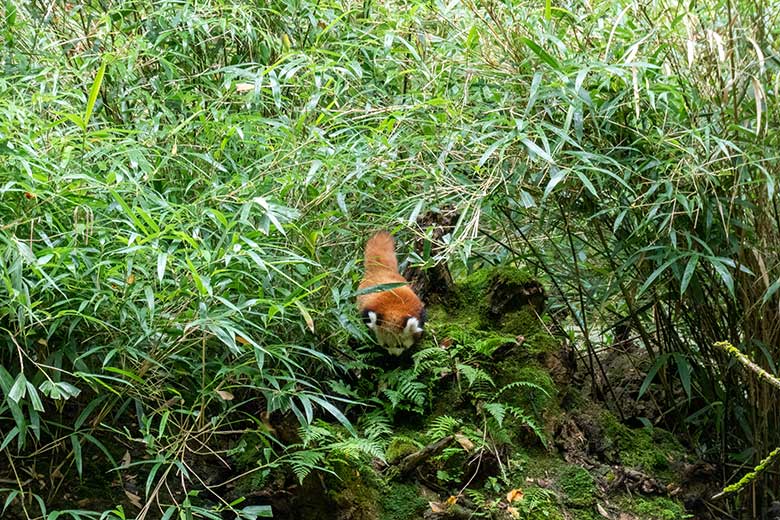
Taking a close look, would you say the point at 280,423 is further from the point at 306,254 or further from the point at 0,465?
the point at 0,465

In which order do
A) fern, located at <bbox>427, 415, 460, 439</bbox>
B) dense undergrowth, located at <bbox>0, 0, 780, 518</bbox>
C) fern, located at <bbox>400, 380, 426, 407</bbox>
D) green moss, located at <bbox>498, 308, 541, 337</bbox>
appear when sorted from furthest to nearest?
green moss, located at <bbox>498, 308, 541, 337</bbox>, fern, located at <bbox>400, 380, 426, 407</bbox>, fern, located at <bbox>427, 415, 460, 439</bbox>, dense undergrowth, located at <bbox>0, 0, 780, 518</bbox>

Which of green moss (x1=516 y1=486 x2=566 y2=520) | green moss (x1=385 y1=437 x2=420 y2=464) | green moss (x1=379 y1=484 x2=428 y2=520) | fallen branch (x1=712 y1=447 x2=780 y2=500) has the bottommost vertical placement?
green moss (x1=379 y1=484 x2=428 y2=520)

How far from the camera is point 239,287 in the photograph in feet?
8.54

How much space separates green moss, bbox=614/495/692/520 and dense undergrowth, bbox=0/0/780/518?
24cm

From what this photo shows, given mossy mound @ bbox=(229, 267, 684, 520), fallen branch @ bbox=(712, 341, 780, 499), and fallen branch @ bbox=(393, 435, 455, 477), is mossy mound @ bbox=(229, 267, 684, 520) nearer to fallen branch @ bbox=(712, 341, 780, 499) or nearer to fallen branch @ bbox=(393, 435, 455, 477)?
fallen branch @ bbox=(393, 435, 455, 477)

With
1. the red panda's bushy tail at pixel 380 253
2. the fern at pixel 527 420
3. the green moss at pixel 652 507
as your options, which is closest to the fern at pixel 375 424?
the fern at pixel 527 420

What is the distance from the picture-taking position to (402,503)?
9.30 feet

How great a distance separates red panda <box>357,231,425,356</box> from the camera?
3.26 meters

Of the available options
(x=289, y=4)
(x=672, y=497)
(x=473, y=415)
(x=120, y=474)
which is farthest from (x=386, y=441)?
(x=289, y=4)

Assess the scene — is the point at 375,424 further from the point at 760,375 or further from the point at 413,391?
the point at 760,375

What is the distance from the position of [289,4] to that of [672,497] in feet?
8.36

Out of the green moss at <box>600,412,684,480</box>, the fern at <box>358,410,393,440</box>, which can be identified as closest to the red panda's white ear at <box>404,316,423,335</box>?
the fern at <box>358,410,393,440</box>

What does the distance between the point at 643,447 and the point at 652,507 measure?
0.29 m

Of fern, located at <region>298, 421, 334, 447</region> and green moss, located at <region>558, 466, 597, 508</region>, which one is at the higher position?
fern, located at <region>298, 421, 334, 447</region>
